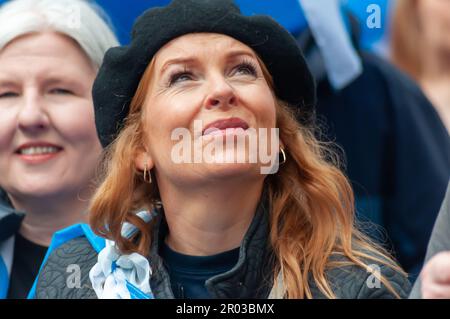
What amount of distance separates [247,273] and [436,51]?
2.65 m

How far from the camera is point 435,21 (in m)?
4.98

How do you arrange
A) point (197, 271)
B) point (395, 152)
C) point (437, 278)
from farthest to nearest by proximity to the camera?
point (395, 152) < point (197, 271) < point (437, 278)

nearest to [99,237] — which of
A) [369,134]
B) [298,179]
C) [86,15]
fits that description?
[298,179]

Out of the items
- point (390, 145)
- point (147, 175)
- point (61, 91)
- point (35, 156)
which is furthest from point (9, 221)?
point (390, 145)

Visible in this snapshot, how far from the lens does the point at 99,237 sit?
10.3 ft

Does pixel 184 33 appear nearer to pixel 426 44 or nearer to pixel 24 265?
pixel 24 265

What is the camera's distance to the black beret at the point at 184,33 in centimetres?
298

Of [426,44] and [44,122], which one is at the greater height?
[44,122]

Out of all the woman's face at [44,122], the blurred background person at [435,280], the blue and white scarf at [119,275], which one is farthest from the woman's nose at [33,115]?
the blurred background person at [435,280]

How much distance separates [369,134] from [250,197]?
4.75ft

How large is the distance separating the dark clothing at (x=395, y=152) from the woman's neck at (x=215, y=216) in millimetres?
1357

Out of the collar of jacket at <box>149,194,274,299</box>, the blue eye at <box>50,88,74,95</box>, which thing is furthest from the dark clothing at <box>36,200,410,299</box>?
the blue eye at <box>50,88,74,95</box>

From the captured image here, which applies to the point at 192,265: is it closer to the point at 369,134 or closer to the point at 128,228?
Answer: the point at 128,228

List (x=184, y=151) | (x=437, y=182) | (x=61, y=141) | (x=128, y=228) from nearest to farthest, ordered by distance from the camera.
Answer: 1. (x=184, y=151)
2. (x=128, y=228)
3. (x=61, y=141)
4. (x=437, y=182)
